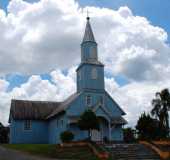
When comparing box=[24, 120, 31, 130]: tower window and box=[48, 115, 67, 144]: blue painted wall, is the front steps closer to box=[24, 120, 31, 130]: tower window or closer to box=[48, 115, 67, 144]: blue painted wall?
box=[48, 115, 67, 144]: blue painted wall

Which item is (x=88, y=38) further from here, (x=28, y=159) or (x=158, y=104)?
(x=28, y=159)

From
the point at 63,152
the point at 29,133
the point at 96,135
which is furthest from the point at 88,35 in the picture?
the point at 63,152

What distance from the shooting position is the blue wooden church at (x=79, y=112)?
4409 cm

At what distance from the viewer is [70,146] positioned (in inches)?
1320

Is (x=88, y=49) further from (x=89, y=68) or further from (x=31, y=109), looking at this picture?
(x=31, y=109)

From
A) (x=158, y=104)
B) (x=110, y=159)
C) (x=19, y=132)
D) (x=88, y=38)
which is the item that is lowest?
(x=110, y=159)

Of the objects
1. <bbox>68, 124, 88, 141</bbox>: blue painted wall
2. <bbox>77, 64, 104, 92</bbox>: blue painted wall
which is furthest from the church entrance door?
<bbox>77, 64, 104, 92</bbox>: blue painted wall

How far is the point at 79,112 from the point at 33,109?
9.59 meters

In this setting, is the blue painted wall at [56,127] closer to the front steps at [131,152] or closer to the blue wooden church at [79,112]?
the blue wooden church at [79,112]

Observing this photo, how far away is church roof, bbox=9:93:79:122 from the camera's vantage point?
49694mm

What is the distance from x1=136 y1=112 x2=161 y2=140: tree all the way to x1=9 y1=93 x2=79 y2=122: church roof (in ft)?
42.4

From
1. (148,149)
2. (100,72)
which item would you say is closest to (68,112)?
(100,72)

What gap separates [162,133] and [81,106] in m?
10.0

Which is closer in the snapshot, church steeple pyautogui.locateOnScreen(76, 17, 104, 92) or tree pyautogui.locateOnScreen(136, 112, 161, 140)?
tree pyautogui.locateOnScreen(136, 112, 161, 140)
